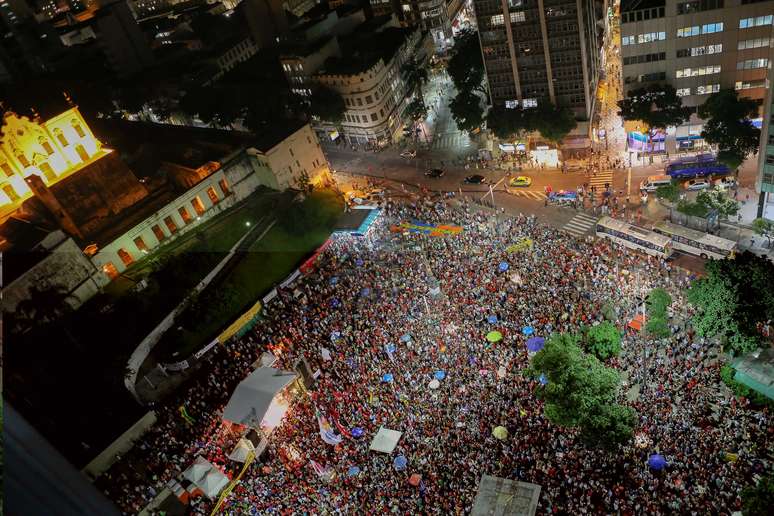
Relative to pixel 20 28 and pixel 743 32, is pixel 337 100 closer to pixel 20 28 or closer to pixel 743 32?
pixel 743 32

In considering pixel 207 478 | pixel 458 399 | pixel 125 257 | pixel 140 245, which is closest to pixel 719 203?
pixel 458 399

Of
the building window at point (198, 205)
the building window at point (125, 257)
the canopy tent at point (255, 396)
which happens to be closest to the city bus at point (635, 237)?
the canopy tent at point (255, 396)

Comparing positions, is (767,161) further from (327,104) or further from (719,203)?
(327,104)

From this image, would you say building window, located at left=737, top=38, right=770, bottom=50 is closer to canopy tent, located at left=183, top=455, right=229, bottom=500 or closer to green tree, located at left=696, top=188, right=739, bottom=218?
green tree, located at left=696, top=188, right=739, bottom=218

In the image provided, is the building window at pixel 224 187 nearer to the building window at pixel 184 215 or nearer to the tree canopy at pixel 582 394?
the building window at pixel 184 215

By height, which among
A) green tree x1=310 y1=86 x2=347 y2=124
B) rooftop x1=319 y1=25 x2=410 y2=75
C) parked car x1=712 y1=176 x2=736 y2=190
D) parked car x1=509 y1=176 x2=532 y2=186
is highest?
rooftop x1=319 y1=25 x2=410 y2=75

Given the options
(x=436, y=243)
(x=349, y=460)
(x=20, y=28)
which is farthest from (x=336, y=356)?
(x=20, y=28)

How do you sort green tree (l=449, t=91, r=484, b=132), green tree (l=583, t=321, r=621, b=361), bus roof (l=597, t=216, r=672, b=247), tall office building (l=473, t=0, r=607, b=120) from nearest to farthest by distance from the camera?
1. green tree (l=583, t=321, r=621, b=361)
2. bus roof (l=597, t=216, r=672, b=247)
3. tall office building (l=473, t=0, r=607, b=120)
4. green tree (l=449, t=91, r=484, b=132)

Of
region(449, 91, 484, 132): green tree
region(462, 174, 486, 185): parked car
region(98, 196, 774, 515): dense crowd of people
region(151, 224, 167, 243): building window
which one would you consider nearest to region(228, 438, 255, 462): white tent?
region(98, 196, 774, 515): dense crowd of people
